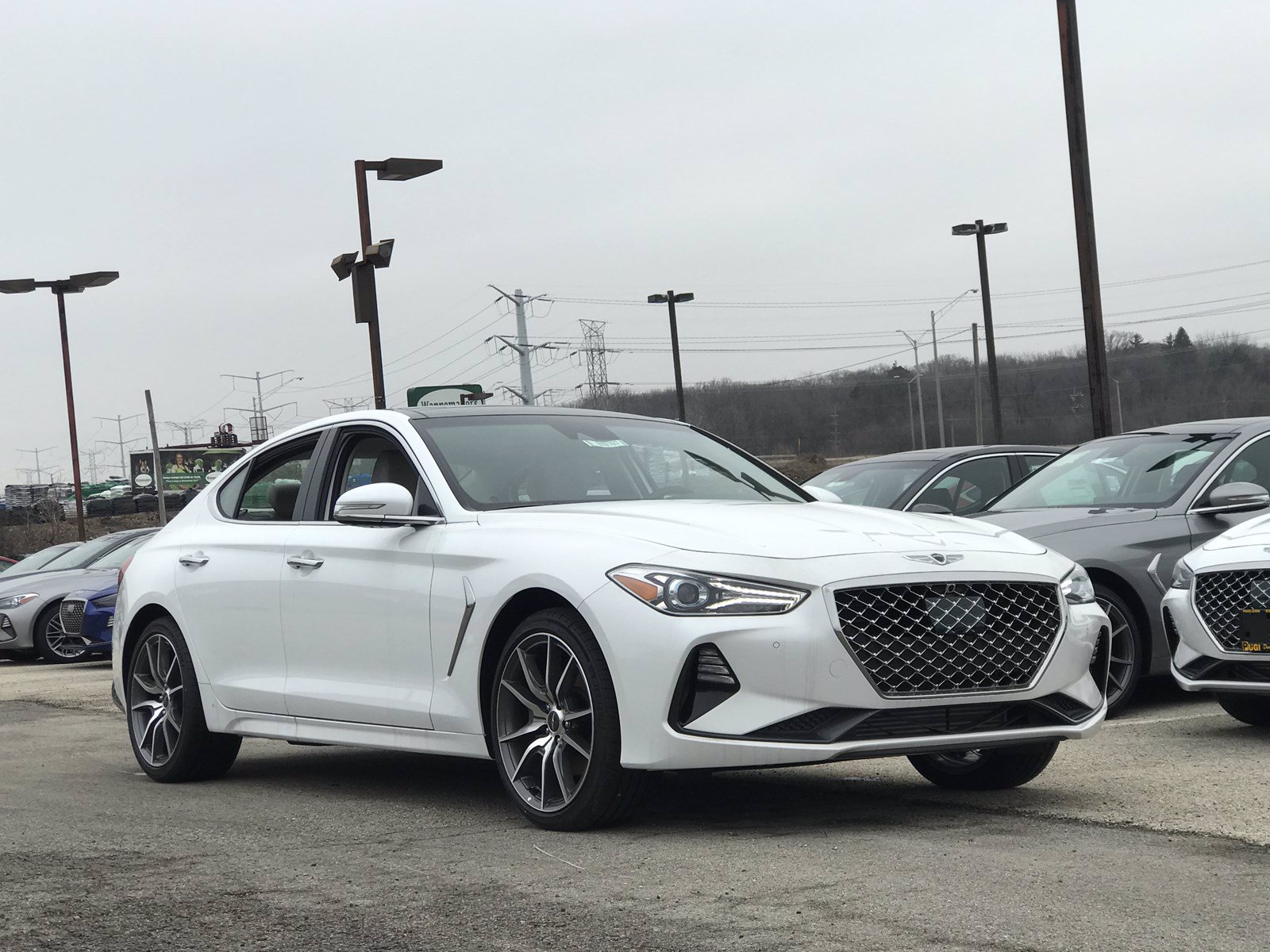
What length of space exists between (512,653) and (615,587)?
60 cm

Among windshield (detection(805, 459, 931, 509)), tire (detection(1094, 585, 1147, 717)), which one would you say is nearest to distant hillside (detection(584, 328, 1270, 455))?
windshield (detection(805, 459, 931, 509))

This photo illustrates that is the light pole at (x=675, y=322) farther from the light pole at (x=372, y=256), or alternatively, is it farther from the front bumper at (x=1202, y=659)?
the front bumper at (x=1202, y=659)

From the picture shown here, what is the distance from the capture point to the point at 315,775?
768 cm

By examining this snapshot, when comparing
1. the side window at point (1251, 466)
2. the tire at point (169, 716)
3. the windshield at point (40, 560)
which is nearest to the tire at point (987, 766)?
the tire at point (169, 716)

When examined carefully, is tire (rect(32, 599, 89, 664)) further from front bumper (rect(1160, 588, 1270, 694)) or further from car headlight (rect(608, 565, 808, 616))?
car headlight (rect(608, 565, 808, 616))

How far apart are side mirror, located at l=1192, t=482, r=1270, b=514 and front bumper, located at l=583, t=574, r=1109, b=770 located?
4106 millimetres

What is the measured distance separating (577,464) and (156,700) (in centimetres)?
271

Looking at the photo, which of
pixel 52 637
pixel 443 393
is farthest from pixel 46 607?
pixel 443 393

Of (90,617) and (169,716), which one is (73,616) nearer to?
(90,617)

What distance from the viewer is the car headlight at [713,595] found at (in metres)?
5.18

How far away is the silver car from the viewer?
62.7 feet

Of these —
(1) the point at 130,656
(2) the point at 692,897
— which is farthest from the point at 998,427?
(2) the point at 692,897

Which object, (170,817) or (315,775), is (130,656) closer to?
(315,775)

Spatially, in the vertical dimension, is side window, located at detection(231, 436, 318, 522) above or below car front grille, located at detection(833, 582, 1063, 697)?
above
